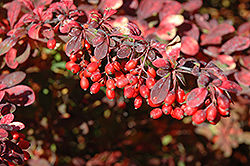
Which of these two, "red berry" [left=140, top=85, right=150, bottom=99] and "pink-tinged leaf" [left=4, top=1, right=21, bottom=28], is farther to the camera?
"pink-tinged leaf" [left=4, top=1, right=21, bottom=28]

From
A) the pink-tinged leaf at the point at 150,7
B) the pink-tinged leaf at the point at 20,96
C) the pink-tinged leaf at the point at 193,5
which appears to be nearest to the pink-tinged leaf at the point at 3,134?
the pink-tinged leaf at the point at 20,96

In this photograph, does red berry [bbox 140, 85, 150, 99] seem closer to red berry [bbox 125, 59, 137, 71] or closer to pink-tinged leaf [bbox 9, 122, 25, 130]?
red berry [bbox 125, 59, 137, 71]

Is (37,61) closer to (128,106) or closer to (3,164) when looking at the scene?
(128,106)

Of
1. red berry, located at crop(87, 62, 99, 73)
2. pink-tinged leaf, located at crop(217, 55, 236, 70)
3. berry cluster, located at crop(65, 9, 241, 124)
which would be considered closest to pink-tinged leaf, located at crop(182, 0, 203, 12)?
pink-tinged leaf, located at crop(217, 55, 236, 70)

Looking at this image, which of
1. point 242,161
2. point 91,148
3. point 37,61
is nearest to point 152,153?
point 91,148

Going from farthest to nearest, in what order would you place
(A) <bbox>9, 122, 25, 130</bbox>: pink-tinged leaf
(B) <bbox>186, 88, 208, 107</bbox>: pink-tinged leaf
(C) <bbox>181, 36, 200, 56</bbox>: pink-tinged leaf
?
(C) <bbox>181, 36, 200, 56</bbox>: pink-tinged leaf
(A) <bbox>9, 122, 25, 130</bbox>: pink-tinged leaf
(B) <bbox>186, 88, 208, 107</bbox>: pink-tinged leaf
